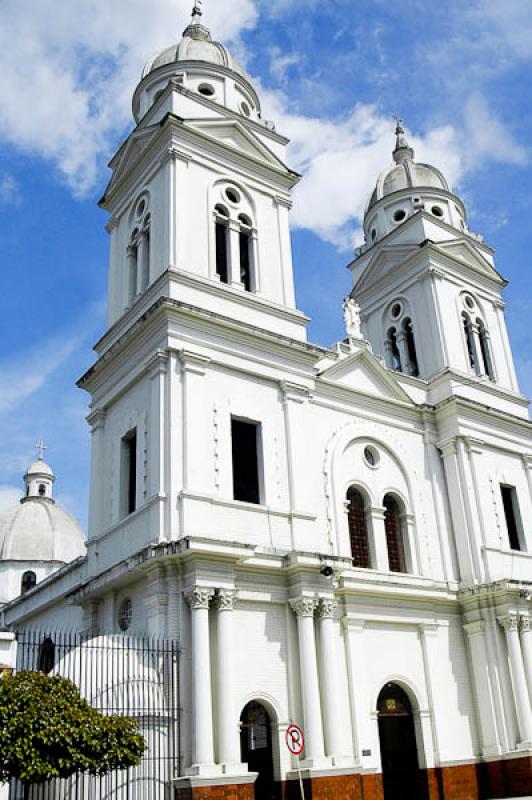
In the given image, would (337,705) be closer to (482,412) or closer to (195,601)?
(195,601)

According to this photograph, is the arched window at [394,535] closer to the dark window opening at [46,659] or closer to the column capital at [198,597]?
the column capital at [198,597]

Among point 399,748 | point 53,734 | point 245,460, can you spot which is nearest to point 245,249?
point 245,460

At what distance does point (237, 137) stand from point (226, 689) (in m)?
16.5

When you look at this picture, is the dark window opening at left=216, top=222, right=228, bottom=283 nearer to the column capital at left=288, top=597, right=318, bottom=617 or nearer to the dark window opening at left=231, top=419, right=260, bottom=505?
the dark window opening at left=231, top=419, right=260, bottom=505

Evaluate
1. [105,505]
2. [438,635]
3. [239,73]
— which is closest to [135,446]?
[105,505]

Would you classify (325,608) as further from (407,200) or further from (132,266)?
(407,200)

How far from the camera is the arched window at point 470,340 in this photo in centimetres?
3008

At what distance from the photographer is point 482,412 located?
89.9 ft

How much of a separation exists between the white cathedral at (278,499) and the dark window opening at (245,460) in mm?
59

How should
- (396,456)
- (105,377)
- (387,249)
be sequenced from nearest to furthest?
(105,377) → (396,456) → (387,249)

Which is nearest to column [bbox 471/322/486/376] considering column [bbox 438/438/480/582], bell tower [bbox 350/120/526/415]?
bell tower [bbox 350/120/526/415]

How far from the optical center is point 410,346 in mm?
30688

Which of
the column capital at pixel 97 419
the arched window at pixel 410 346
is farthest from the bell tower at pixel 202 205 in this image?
the arched window at pixel 410 346

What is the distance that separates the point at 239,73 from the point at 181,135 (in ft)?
17.9
